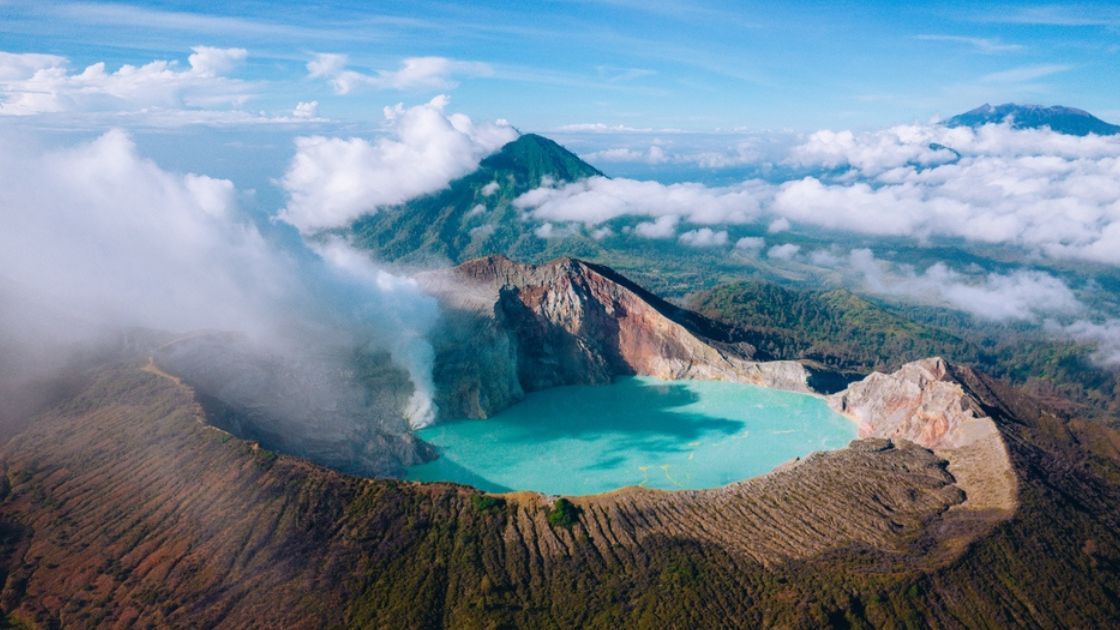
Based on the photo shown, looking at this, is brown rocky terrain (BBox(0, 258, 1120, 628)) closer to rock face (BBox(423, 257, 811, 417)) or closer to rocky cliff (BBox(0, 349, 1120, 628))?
rocky cliff (BBox(0, 349, 1120, 628))

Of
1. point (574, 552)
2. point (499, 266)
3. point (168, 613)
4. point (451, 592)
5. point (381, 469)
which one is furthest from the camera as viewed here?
point (499, 266)

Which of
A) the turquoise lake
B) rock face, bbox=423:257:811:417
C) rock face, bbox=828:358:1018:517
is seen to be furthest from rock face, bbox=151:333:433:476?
rock face, bbox=828:358:1018:517

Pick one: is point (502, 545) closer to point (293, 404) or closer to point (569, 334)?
point (293, 404)

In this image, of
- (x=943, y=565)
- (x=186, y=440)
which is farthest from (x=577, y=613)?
(x=186, y=440)

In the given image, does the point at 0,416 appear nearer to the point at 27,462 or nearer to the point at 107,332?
the point at 27,462

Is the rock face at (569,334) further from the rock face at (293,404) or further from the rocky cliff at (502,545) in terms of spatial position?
the rocky cliff at (502,545)
